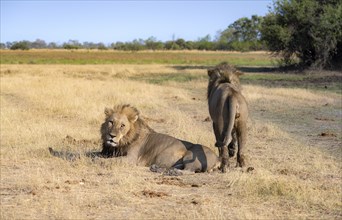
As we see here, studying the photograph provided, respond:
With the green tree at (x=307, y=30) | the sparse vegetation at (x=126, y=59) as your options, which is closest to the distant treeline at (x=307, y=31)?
the green tree at (x=307, y=30)

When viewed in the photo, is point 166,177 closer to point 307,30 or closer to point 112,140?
point 112,140

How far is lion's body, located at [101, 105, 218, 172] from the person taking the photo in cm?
881

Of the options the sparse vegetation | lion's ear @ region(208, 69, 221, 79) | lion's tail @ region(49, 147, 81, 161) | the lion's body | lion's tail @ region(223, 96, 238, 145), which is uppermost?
lion's ear @ region(208, 69, 221, 79)

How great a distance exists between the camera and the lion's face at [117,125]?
901cm

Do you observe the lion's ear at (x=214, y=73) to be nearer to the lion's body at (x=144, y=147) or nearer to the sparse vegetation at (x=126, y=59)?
the lion's body at (x=144, y=147)

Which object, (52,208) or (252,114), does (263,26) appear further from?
(52,208)

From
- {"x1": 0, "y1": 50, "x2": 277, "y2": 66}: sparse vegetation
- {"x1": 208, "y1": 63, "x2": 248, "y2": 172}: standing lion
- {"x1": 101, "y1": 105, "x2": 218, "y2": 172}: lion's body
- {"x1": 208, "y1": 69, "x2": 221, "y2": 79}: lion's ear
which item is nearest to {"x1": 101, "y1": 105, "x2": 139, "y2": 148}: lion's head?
{"x1": 101, "y1": 105, "x2": 218, "y2": 172}: lion's body

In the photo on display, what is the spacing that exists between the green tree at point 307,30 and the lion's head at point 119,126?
3197cm

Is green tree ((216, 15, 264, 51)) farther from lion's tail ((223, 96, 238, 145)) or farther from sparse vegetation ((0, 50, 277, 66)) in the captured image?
lion's tail ((223, 96, 238, 145))

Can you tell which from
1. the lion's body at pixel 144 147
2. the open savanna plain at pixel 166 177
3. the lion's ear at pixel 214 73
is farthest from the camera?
the lion's ear at pixel 214 73

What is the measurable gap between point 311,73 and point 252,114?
23.3 meters

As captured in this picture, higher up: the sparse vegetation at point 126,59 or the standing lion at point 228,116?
the standing lion at point 228,116

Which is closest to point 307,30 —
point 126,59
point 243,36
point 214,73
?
point 214,73

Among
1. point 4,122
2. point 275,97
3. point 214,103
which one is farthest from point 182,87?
point 214,103
